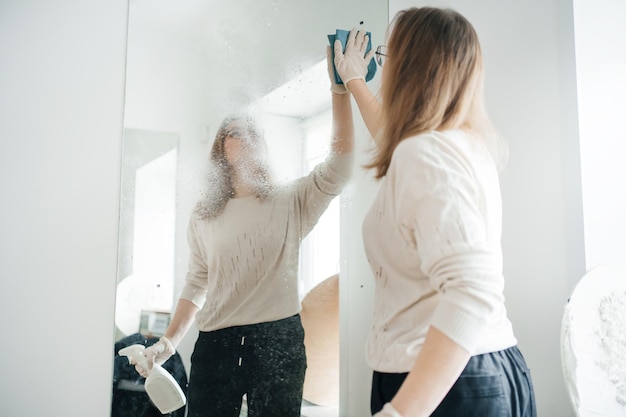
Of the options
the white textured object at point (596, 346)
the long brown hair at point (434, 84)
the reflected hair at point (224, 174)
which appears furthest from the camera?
the reflected hair at point (224, 174)

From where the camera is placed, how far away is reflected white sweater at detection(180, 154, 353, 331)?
133cm

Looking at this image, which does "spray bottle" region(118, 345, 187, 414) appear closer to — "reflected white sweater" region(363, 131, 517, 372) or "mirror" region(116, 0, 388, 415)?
"mirror" region(116, 0, 388, 415)

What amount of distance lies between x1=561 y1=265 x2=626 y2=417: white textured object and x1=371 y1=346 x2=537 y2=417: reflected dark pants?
422mm

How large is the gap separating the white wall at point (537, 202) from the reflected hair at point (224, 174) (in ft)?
0.84

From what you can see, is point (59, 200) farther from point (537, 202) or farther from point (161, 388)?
point (537, 202)

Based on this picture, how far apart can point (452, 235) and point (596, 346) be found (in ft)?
2.48

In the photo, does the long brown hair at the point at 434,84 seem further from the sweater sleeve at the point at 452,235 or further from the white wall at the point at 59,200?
the white wall at the point at 59,200

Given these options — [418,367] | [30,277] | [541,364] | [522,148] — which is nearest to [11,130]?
[30,277]

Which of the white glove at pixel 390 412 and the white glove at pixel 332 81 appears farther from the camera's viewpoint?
the white glove at pixel 332 81

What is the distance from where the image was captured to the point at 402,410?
74 cm

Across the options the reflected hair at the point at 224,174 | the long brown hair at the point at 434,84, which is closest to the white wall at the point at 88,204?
the reflected hair at the point at 224,174

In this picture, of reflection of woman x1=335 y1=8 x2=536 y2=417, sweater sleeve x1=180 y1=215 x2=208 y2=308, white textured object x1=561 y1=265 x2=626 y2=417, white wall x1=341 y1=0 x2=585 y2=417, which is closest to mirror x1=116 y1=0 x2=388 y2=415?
sweater sleeve x1=180 y1=215 x2=208 y2=308

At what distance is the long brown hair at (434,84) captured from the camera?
938 millimetres

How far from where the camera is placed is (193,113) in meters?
1.38
